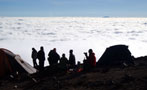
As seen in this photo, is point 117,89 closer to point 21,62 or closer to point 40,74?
point 40,74

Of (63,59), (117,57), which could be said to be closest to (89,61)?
(63,59)

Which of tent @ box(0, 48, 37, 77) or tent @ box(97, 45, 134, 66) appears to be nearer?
tent @ box(0, 48, 37, 77)

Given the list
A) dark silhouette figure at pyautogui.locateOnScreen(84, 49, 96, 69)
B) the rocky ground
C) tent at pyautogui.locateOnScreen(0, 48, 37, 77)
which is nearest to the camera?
the rocky ground

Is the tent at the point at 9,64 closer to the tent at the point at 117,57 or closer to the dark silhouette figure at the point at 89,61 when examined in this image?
the dark silhouette figure at the point at 89,61

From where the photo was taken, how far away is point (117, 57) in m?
14.0

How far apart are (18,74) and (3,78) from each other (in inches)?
36.5

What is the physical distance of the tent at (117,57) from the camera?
13655mm

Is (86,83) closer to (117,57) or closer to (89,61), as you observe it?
(89,61)

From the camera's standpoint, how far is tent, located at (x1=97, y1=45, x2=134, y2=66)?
13655mm

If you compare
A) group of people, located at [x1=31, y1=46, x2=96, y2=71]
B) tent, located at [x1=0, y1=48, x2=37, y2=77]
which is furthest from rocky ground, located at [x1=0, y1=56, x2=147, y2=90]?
tent, located at [x1=0, y1=48, x2=37, y2=77]

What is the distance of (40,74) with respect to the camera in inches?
483

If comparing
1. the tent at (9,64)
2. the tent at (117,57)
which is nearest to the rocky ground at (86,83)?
the tent at (9,64)

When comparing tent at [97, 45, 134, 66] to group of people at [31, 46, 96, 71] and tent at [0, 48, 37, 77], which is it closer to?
group of people at [31, 46, 96, 71]

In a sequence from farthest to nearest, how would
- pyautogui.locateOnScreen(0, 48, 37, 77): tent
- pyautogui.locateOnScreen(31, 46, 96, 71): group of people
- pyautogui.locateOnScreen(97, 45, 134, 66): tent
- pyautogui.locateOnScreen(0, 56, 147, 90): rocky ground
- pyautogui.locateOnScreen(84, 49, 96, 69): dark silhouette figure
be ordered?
pyautogui.locateOnScreen(97, 45, 134, 66): tent
pyautogui.locateOnScreen(0, 48, 37, 77): tent
pyautogui.locateOnScreen(31, 46, 96, 71): group of people
pyautogui.locateOnScreen(84, 49, 96, 69): dark silhouette figure
pyautogui.locateOnScreen(0, 56, 147, 90): rocky ground
